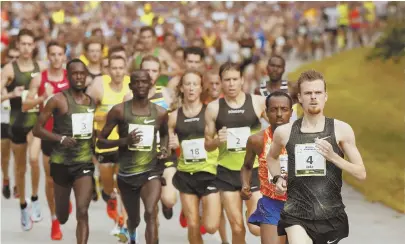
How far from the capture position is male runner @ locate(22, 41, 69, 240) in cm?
1248

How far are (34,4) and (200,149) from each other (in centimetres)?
2240

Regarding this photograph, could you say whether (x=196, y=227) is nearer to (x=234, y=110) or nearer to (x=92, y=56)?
(x=234, y=110)

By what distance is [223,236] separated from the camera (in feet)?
38.4

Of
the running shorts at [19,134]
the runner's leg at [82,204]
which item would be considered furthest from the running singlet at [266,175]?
A: the running shorts at [19,134]

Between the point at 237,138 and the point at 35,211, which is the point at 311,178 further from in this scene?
the point at 35,211

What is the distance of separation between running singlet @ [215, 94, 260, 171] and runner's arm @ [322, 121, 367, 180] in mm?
2897

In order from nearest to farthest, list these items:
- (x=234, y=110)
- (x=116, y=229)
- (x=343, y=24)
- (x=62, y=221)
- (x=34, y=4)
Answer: (x=234, y=110) < (x=62, y=221) < (x=116, y=229) < (x=34, y=4) < (x=343, y=24)

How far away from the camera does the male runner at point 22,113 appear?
44.1 ft

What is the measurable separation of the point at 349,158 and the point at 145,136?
11.0ft

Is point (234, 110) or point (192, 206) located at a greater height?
point (234, 110)

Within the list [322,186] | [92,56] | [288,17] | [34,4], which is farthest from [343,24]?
[322,186]

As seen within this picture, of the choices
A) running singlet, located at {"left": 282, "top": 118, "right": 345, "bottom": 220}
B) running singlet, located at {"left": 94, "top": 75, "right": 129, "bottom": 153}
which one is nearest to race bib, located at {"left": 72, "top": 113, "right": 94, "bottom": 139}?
running singlet, located at {"left": 94, "top": 75, "right": 129, "bottom": 153}

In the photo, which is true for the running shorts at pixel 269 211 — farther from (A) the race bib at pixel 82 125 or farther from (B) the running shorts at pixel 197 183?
(A) the race bib at pixel 82 125

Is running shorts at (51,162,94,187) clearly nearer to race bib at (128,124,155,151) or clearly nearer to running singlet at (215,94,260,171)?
race bib at (128,124,155,151)
